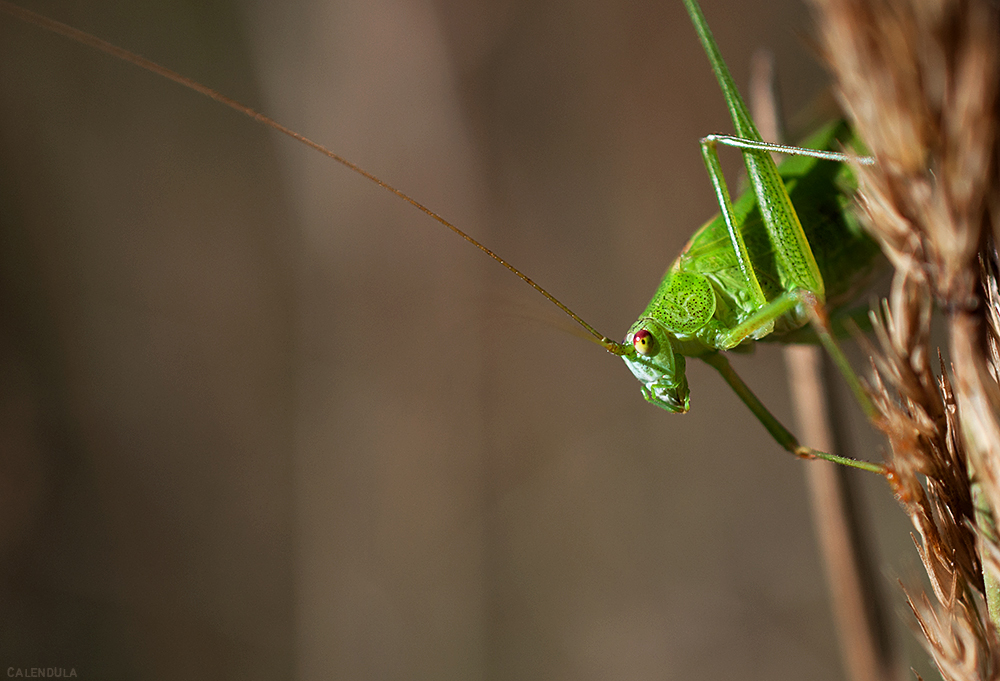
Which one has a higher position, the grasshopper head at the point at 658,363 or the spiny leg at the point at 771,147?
the spiny leg at the point at 771,147

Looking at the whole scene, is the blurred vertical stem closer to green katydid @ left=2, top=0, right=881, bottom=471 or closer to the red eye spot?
green katydid @ left=2, top=0, right=881, bottom=471

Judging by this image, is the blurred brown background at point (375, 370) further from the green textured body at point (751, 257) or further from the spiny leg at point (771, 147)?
the spiny leg at point (771, 147)

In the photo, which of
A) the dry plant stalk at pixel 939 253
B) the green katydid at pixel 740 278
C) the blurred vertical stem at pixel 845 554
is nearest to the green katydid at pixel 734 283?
the green katydid at pixel 740 278

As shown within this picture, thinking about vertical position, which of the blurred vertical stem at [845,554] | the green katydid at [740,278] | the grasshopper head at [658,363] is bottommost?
the blurred vertical stem at [845,554]

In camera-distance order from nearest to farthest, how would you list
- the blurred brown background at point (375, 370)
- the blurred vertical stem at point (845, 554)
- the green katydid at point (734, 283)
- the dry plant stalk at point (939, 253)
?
the dry plant stalk at point (939, 253) < the blurred vertical stem at point (845, 554) < the green katydid at point (734, 283) < the blurred brown background at point (375, 370)

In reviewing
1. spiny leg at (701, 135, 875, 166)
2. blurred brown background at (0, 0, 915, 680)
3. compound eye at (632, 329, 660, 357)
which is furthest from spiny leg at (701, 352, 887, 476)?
blurred brown background at (0, 0, 915, 680)

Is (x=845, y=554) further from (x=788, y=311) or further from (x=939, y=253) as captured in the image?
(x=939, y=253)

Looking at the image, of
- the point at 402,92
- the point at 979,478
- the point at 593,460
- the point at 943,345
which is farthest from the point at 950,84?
the point at 593,460

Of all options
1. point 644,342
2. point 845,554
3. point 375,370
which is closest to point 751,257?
point 644,342
